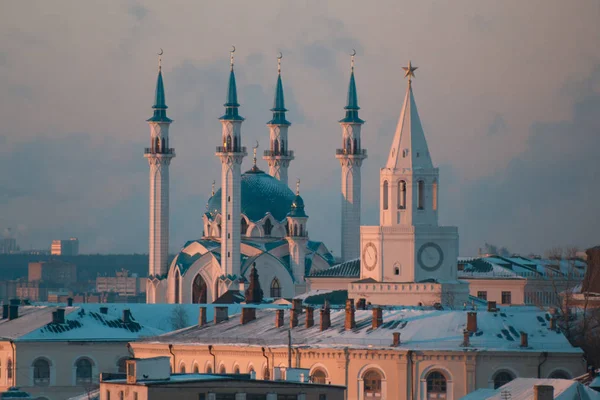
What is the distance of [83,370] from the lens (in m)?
87.6

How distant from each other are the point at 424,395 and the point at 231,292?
46.4 metres

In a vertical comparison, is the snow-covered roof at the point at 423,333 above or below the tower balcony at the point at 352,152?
below

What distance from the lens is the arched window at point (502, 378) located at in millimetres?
68250

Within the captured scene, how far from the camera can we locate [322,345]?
71.3m

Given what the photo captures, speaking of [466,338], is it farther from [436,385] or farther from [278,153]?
[278,153]

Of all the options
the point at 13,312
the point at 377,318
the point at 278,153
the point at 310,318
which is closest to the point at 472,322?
the point at 377,318

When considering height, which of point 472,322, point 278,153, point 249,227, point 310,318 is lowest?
point 472,322

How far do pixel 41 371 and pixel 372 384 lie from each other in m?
21.3

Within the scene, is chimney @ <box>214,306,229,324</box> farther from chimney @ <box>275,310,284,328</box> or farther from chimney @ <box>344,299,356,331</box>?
chimney @ <box>344,299,356,331</box>

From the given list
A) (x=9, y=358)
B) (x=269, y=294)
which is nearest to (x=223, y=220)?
(x=269, y=294)

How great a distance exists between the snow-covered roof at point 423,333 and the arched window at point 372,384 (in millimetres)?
1036

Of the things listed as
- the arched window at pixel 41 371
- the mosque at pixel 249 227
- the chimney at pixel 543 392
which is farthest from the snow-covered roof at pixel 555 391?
the mosque at pixel 249 227

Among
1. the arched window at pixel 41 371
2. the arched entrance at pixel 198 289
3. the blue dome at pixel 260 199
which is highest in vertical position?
the blue dome at pixel 260 199

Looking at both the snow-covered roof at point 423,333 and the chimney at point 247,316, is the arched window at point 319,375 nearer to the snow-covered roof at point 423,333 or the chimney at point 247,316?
the snow-covered roof at point 423,333
